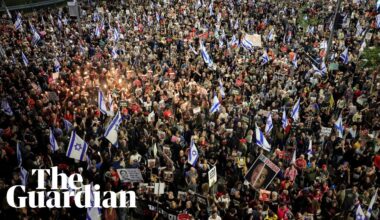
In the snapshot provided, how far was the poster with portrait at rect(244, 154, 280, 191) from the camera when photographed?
35.1 feet

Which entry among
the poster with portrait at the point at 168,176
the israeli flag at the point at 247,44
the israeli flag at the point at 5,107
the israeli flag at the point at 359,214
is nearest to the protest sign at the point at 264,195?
the israeli flag at the point at 359,214

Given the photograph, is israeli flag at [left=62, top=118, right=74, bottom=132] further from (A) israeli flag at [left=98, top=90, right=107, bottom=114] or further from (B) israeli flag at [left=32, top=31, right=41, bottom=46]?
(B) israeli flag at [left=32, top=31, right=41, bottom=46]

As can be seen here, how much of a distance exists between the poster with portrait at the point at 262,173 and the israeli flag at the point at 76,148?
17.4 feet

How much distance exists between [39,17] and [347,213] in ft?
83.8

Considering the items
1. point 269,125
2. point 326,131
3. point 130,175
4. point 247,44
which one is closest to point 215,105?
point 269,125

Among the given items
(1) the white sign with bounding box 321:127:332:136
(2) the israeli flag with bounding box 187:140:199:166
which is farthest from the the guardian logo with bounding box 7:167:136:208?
(1) the white sign with bounding box 321:127:332:136

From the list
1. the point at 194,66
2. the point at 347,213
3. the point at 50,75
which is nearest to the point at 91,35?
the point at 50,75

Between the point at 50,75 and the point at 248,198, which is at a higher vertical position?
the point at 50,75

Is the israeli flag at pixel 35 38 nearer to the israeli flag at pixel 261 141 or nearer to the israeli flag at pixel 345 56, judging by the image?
the israeli flag at pixel 261 141

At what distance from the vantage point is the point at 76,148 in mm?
11672

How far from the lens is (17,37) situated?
23.7 metres

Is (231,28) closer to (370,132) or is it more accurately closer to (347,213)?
(370,132)

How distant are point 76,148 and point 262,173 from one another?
587 cm

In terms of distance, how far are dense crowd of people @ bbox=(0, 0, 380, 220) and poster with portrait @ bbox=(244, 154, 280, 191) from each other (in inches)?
7.0
